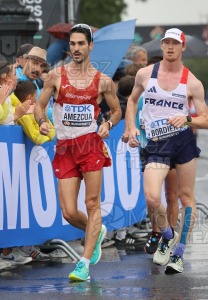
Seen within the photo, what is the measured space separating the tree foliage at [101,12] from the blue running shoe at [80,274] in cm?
5914

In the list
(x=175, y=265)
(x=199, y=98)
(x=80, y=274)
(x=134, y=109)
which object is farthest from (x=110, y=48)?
(x=80, y=274)

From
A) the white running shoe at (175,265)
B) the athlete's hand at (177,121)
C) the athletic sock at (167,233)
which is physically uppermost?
the athlete's hand at (177,121)

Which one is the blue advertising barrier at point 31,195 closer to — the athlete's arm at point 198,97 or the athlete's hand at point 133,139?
the athlete's hand at point 133,139

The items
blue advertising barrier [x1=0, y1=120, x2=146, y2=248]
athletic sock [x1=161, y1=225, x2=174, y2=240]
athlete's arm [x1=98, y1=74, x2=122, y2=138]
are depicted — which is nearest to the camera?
athlete's arm [x1=98, y1=74, x2=122, y2=138]

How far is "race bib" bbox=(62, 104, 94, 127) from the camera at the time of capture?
1039 centimetres

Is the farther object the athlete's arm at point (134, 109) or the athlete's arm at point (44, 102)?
the athlete's arm at point (134, 109)

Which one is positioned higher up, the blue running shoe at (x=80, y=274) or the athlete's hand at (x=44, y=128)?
the athlete's hand at (x=44, y=128)

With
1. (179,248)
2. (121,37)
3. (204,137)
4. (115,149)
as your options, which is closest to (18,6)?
(121,37)

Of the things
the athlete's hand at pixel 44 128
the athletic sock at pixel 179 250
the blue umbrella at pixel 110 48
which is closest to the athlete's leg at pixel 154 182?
the athletic sock at pixel 179 250

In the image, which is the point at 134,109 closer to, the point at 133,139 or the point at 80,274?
the point at 133,139

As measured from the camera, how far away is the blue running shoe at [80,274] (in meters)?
10.1

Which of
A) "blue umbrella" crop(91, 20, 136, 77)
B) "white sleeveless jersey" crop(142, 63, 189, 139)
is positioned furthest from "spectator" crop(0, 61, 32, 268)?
"blue umbrella" crop(91, 20, 136, 77)

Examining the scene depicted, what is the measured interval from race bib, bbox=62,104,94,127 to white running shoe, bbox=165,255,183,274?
153 centimetres

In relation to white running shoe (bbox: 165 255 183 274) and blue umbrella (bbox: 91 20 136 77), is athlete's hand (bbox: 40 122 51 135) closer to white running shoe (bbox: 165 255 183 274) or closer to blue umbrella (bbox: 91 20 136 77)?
white running shoe (bbox: 165 255 183 274)
